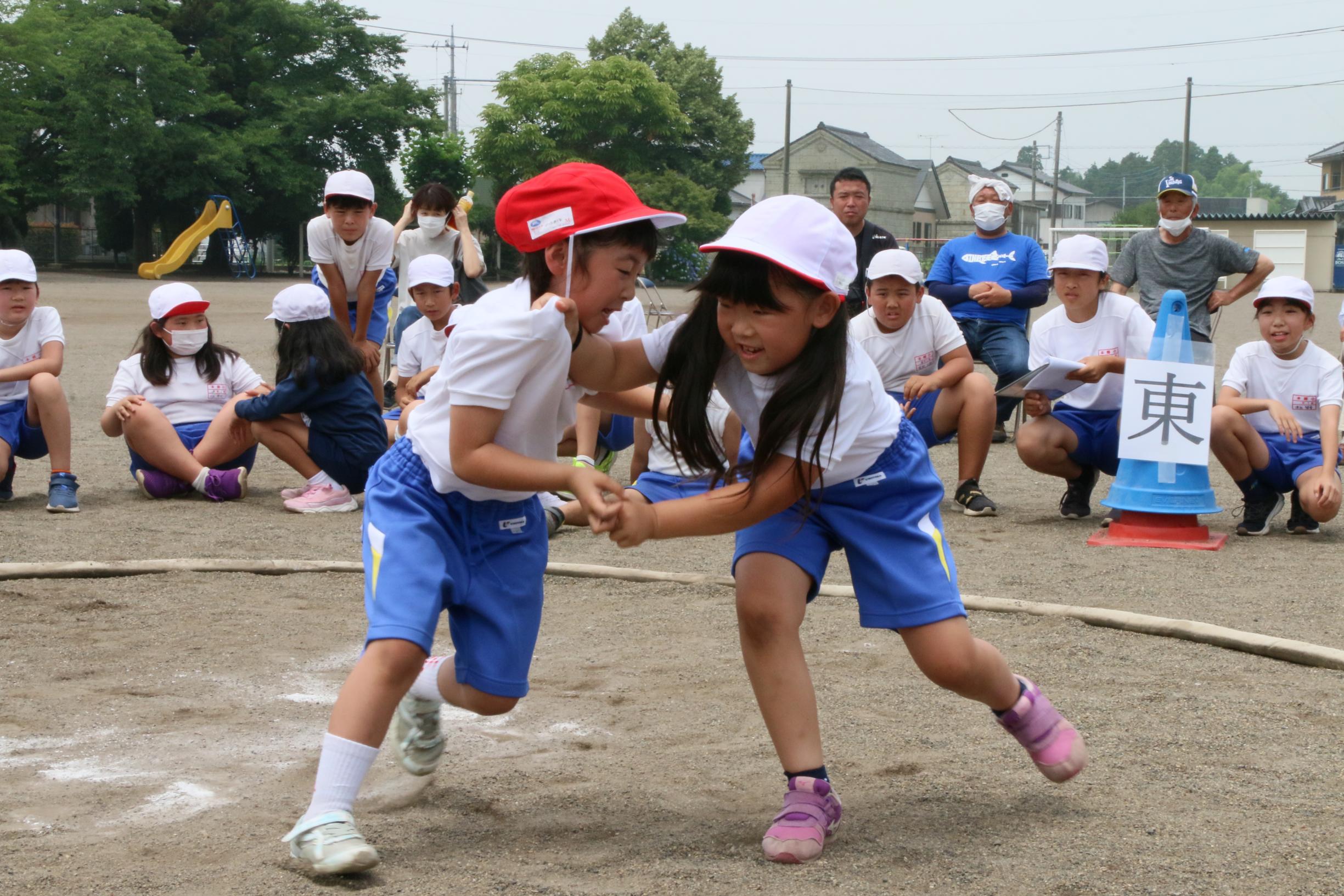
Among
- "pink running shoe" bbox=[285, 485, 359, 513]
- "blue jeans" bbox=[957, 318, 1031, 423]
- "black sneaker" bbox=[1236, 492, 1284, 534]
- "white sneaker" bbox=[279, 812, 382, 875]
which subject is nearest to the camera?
"white sneaker" bbox=[279, 812, 382, 875]

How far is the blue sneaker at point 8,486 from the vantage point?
638 cm

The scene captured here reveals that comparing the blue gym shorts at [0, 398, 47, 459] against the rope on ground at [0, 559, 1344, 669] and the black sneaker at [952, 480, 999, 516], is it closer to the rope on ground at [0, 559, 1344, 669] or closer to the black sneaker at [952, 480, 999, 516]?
the rope on ground at [0, 559, 1344, 669]

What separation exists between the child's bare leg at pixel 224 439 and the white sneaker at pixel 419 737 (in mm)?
4089

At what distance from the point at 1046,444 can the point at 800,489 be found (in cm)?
397

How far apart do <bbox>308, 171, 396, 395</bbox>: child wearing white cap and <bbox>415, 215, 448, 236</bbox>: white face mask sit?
48 cm

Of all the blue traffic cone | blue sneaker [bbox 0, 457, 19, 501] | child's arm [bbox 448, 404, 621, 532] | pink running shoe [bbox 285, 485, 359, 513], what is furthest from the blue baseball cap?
blue sneaker [bbox 0, 457, 19, 501]

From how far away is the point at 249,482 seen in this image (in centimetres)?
742

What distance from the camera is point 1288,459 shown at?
5.87 meters

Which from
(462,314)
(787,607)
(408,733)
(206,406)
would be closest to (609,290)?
(462,314)

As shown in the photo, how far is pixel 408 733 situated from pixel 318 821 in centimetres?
53

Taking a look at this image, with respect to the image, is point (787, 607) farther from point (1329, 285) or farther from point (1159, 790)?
point (1329, 285)

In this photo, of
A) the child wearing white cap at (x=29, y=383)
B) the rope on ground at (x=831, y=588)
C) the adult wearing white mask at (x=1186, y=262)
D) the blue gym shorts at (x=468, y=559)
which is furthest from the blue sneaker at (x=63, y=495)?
the adult wearing white mask at (x=1186, y=262)

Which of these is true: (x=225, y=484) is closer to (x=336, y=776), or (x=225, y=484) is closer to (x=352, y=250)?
(x=352, y=250)

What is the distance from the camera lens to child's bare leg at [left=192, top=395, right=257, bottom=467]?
21.8 feet
